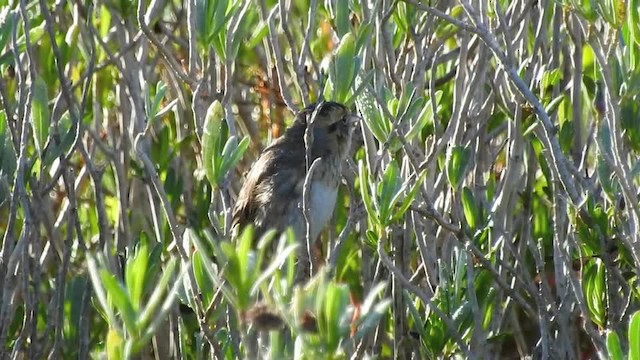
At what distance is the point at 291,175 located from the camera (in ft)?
14.2

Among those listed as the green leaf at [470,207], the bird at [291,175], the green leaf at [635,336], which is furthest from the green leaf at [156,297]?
the bird at [291,175]

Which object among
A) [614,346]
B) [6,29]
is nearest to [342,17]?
[6,29]

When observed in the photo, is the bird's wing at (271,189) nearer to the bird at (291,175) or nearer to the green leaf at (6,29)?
the bird at (291,175)

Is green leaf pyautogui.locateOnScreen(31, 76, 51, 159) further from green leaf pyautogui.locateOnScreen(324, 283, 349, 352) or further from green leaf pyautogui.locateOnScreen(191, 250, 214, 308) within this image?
green leaf pyautogui.locateOnScreen(324, 283, 349, 352)

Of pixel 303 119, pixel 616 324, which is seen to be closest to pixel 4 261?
pixel 303 119

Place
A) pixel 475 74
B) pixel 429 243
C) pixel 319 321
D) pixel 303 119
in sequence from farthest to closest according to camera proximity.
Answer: pixel 303 119, pixel 429 243, pixel 475 74, pixel 319 321

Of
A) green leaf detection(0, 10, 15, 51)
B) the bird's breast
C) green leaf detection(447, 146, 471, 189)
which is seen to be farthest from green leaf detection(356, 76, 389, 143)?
green leaf detection(0, 10, 15, 51)

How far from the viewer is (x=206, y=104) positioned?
3795 millimetres

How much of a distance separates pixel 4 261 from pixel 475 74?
145cm

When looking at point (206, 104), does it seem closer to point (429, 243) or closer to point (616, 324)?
point (429, 243)

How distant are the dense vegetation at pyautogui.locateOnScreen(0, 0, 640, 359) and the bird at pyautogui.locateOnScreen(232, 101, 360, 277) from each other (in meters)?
0.08

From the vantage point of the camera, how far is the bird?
13.7 feet

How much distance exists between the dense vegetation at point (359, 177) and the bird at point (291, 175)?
8 cm

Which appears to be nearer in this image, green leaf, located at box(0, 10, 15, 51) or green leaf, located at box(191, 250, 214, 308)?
green leaf, located at box(191, 250, 214, 308)
